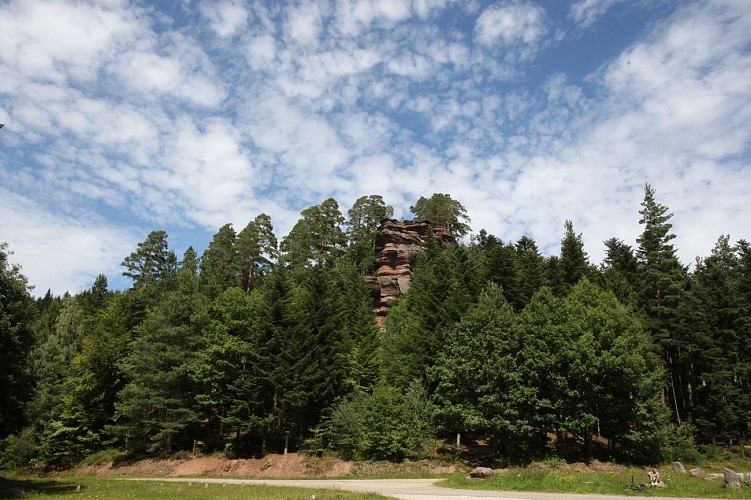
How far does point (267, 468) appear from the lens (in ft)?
118

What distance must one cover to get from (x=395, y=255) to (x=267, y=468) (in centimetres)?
5242

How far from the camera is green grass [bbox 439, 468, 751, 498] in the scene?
20.2 metres

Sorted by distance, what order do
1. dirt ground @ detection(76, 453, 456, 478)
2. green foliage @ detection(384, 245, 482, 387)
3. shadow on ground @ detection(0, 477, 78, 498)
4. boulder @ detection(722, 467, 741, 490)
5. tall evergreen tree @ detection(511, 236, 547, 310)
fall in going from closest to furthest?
boulder @ detection(722, 467, 741, 490), shadow on ground @ detection(0, 477, 78, 498), dirt ground @ detection(76, 453, 456, 478), green foliage @ detection(384, 245, 482, 387), tall evergreen tree @ detection(511, 236, 547, 310)

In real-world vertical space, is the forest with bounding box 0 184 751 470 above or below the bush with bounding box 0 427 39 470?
above

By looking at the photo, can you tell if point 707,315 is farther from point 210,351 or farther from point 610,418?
point 210,351

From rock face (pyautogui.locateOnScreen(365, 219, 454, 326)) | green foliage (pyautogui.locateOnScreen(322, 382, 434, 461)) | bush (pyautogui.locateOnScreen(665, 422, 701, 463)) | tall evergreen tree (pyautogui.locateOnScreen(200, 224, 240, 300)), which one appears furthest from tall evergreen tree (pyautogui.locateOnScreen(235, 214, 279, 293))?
bush (pyautogui.locateOnScreen(665, 422, 701, 463))

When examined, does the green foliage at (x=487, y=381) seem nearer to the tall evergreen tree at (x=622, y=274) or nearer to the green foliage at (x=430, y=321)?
the green foliage at (x=430, y=321)

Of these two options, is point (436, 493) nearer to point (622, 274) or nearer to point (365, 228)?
point (622, 274)

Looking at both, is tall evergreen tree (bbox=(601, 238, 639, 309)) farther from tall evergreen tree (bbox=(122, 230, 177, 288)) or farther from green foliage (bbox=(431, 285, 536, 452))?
tall evergreen tree (bbox=(122, 230, 177, 288))

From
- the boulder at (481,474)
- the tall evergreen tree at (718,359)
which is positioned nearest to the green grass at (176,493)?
the boulder at (481,474)

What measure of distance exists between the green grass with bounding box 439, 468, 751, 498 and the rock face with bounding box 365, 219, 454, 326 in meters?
48.9

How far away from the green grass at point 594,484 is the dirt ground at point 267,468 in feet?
19.1

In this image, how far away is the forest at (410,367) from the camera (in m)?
32.9

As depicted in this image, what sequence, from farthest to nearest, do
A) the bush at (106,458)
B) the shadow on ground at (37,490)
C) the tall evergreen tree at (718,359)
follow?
the tall evergreen tree at (718,359) → the bush at (106,458) → the shadow on ground at (37,490)
